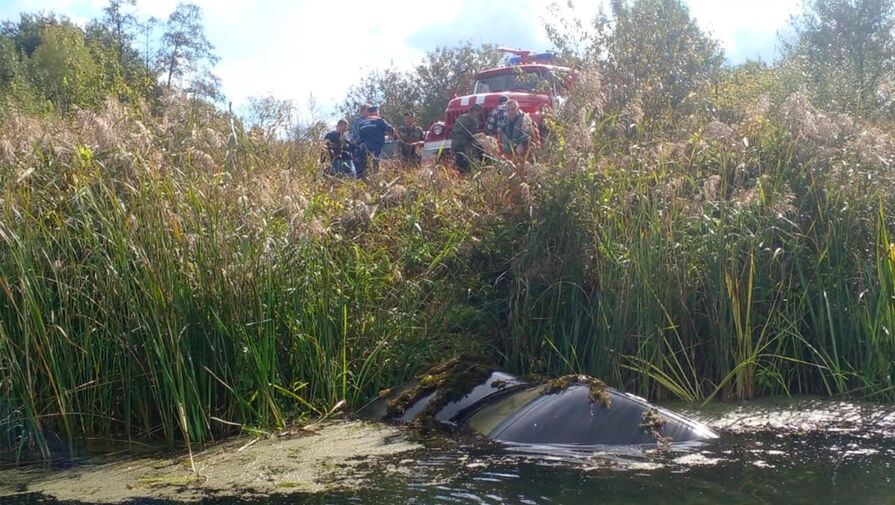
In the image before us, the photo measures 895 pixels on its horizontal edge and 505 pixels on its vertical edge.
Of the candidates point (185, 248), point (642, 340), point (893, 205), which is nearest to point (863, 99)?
point (893, 205)

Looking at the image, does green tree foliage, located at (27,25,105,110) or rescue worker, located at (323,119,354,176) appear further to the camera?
rescue worker, located at (323,119,354,176)

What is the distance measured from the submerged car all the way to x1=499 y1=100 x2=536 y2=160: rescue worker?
2160mm

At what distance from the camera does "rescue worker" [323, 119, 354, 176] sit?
986 centimetres

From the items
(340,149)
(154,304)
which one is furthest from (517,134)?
(154,304)

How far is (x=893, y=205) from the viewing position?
6.40 m

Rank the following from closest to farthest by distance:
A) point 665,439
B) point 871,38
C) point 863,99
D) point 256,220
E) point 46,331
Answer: point 665,439 < point 46,331 < point 256,220 < point 863,99 < point 871,38

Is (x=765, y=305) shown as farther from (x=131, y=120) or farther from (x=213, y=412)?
(x=131, y=120)

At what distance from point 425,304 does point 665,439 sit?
2.44 m

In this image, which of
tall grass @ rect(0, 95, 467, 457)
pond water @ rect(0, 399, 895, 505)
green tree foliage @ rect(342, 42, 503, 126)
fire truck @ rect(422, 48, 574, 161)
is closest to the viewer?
pond water @ rect(0, 399, 895, 505)

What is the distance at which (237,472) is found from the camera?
4.79 meters

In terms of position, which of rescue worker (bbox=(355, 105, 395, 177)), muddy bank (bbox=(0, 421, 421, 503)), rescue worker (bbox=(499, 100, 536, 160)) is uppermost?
rescue worker (bbox=(355, 105, 395, 177))

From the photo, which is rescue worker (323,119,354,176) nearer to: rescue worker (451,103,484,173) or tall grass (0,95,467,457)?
rescue worker (451,103,484,173)

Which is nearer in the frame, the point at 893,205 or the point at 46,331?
the point at 46,331

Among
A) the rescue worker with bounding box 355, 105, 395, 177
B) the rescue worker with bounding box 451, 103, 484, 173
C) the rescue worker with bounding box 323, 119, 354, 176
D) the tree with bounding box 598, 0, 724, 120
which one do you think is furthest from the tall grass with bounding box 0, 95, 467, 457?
the rescue worker with bounding box 355, 105, 395, 177
